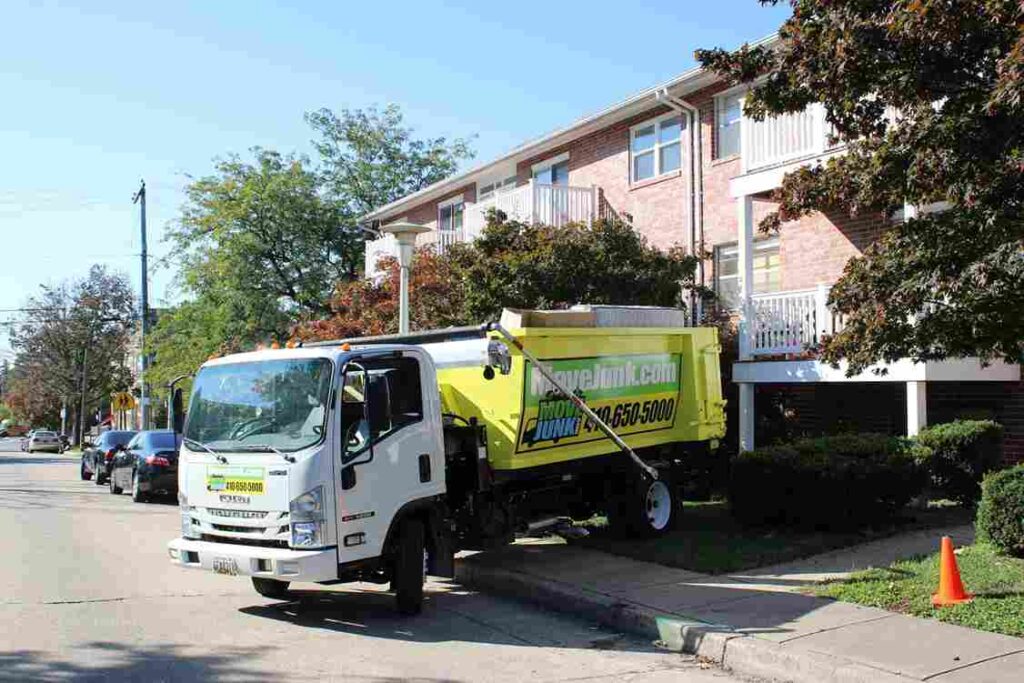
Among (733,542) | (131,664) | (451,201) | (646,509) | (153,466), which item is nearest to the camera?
(131,664)

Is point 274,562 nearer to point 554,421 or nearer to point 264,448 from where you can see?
point 264,448

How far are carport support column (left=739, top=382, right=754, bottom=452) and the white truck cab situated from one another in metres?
8.24

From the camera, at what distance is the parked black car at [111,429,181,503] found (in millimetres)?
18844

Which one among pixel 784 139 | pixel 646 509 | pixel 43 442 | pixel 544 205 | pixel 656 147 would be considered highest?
pixel 656 147

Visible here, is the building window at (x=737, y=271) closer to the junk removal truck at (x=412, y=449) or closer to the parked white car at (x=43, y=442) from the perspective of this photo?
the junk removal truck at (x=412, y=449)

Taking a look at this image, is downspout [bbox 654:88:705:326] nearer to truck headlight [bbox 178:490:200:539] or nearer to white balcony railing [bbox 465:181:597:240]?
white balcony railing [bbox 465:181:597:240]

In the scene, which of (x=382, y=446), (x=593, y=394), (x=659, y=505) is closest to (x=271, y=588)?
(x=382, y=446)

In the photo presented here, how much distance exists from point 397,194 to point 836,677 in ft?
107

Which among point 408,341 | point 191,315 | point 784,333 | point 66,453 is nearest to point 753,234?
point 784,333

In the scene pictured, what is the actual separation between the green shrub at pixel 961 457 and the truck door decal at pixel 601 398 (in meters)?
3.23

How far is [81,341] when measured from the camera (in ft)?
216

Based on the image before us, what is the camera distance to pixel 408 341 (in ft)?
33.2

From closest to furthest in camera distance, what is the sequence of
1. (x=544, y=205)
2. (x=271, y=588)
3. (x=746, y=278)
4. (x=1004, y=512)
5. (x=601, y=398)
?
(x=1004, y=512) < (x=271, y=588) < (x=601, y=398) < (x=746, y=278) < (x=544, y=205)

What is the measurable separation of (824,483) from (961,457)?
2.64 metres
